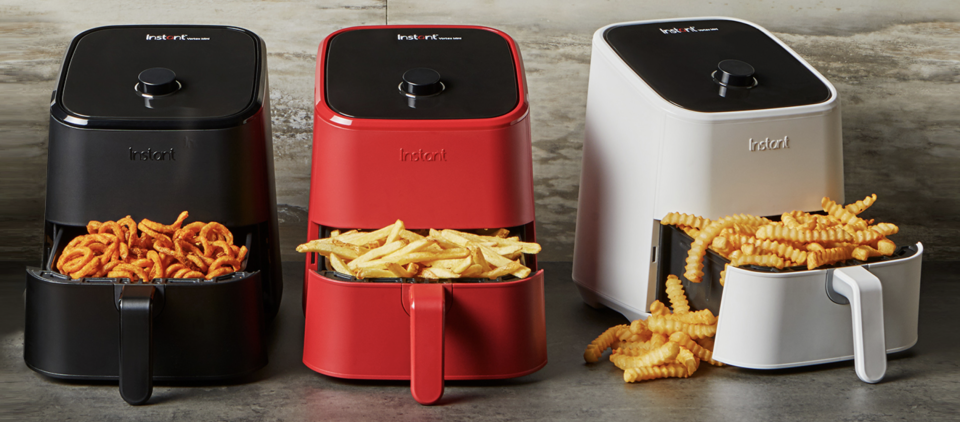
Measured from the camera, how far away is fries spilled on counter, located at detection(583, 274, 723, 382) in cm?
148

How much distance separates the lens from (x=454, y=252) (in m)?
1.39

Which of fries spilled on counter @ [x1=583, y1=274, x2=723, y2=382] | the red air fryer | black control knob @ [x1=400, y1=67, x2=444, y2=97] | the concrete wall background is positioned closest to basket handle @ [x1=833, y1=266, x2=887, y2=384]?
fries spilled on counter @ [x1=583, y1=274, x2=723, y2=382]

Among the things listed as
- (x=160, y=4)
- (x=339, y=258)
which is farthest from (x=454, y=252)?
(x=160, y=4)

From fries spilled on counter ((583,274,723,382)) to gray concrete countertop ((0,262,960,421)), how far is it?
34 mm

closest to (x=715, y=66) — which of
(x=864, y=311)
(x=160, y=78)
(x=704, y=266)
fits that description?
(x=704, y=266)

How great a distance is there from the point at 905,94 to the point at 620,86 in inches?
38.0

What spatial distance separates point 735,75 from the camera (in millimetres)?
1575

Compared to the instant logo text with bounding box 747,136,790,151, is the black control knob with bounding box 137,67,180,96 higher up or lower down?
higher up


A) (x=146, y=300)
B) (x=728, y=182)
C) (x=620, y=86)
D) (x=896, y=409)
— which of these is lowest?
(x=896, y=409)

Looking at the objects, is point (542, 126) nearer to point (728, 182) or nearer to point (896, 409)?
point (728, 182)

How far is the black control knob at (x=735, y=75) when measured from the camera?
5.18 ft

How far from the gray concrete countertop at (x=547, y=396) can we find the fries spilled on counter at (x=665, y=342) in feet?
0.11

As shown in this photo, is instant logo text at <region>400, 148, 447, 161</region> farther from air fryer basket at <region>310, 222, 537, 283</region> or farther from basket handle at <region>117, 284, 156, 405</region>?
basket handle at <region>117, 284, 156, 405</region>

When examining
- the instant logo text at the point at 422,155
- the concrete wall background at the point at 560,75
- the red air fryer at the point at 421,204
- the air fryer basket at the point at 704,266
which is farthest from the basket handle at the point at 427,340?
the concrete wall background at the point at 560,75
